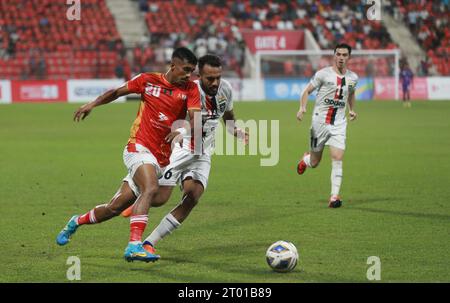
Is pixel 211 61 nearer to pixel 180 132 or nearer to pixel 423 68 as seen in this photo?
pixel 180 132

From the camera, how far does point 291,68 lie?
141ft

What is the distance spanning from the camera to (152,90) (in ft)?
27.7

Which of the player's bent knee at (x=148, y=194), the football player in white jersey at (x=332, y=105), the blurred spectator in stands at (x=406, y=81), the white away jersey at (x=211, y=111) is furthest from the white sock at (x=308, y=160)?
the blurred spectator in stands at (x=406, y=81)

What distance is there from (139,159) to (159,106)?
1.90ft

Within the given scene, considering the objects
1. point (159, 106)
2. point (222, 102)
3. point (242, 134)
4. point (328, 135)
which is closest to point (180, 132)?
point (159, 106)

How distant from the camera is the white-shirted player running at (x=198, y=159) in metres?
8.55

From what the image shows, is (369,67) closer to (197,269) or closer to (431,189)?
(431,189)

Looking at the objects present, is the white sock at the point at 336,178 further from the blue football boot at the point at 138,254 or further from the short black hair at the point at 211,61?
the blue football boot at the point at 138,254

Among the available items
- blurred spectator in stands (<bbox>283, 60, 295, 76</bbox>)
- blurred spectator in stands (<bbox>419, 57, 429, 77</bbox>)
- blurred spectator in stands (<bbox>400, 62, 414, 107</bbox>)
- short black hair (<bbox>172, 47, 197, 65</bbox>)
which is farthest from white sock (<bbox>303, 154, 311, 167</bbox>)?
blurred spectator in stands (<bbox>419, 57, 429, 77</bbox>)

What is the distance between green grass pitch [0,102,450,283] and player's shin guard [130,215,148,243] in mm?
279

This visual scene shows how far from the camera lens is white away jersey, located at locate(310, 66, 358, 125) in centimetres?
1284

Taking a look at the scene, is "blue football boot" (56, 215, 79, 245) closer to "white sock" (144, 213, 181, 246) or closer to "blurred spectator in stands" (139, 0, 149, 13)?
"white sock" (144, 213, 181, 246)
